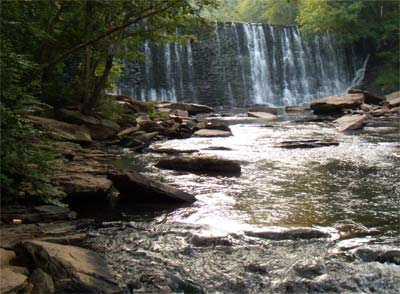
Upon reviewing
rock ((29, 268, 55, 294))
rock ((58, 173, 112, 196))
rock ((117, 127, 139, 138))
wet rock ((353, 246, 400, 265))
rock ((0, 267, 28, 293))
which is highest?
rock ((117, 127, 139, 138))

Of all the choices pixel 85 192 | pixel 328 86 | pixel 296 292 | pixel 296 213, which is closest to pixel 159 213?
pixel 85 192

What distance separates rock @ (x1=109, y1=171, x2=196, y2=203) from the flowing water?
0.93 feet

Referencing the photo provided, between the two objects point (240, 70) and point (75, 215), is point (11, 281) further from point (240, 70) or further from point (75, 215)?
point (240, 70)

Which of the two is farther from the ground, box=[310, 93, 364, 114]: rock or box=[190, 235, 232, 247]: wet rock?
box=[310, 93, 364, 114]: rock

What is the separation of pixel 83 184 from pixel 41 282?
9.28ft

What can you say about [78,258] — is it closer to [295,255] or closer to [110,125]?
[295,255]

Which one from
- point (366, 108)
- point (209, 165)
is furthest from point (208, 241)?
point (366, 108)

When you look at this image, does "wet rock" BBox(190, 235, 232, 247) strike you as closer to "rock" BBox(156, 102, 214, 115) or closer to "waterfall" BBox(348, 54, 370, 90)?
"rock" BBox(156, 102, 214, 115)

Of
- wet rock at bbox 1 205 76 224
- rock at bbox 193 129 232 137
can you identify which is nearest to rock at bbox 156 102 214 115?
rock at bbox 193 129 232 137

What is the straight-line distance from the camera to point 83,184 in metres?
6.22

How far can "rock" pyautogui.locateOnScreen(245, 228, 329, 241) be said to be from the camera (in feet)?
16.8

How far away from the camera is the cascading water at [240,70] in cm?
3062

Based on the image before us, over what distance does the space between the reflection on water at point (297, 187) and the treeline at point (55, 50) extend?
6.56 feet

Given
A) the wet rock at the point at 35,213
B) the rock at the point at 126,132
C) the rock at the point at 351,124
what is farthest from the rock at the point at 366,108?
the wet rock at the point at 35,213
